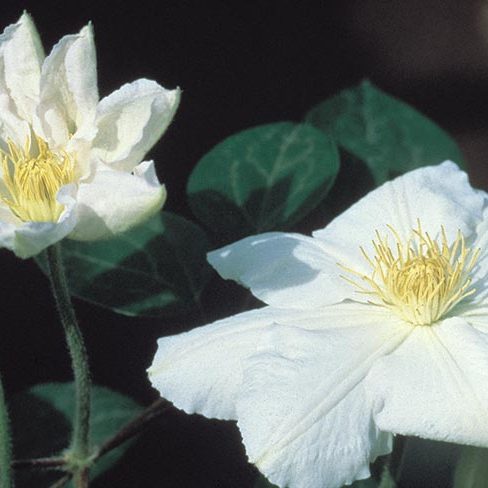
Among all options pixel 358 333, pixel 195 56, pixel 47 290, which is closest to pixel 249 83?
pixel 195 56

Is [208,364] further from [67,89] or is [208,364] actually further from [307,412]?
[67,89]

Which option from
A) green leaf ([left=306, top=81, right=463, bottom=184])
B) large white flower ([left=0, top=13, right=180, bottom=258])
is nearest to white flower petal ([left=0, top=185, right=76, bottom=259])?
large white flower ([left=0, top=13, right=180, bottom=258])

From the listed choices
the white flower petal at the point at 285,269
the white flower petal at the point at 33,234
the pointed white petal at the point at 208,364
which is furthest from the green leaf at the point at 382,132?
the white flower petal at the point at 33,234

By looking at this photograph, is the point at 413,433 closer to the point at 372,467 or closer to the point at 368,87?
the point at 372,467

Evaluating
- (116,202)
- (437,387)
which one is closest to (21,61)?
(116,202)

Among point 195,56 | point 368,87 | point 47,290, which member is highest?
point 368,87

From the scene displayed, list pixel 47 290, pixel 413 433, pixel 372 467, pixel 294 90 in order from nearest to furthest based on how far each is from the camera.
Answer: pixel 413 433
pixel 372 467
pixel 47 290
pixel 294 90

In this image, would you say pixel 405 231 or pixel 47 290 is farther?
pixel 47 290
